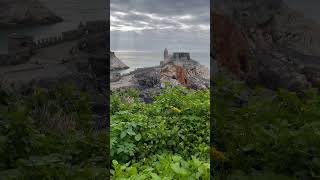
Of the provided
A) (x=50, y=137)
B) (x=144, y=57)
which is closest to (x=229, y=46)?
(x=50, y=137)

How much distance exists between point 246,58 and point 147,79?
2738mm

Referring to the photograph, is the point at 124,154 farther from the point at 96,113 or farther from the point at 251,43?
the point at 251,43

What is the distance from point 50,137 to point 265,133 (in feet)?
3.96

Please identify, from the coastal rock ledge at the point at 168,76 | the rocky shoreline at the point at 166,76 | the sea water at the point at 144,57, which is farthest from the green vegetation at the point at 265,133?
the rocky shoreline at the point at 166,76

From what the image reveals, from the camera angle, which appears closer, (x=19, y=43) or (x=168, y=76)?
(x=19, y=43)

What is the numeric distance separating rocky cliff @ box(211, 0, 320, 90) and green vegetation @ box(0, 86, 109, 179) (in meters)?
0.99

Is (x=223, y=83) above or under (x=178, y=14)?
under

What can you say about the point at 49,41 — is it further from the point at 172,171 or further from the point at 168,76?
the point at 168,76

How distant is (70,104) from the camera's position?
8.57ft

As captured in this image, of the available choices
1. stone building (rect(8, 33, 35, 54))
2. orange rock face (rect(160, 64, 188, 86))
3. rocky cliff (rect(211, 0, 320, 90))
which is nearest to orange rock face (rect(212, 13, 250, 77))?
rocky cliff (rect(211, 0, 320, 90))

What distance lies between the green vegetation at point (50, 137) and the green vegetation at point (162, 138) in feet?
0.93

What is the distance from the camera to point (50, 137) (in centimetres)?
250

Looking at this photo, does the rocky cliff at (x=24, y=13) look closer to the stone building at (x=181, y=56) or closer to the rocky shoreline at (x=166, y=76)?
the rocky shoreline at (x=166, y=76)

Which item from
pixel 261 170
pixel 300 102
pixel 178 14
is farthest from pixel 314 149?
pixel 178 14
